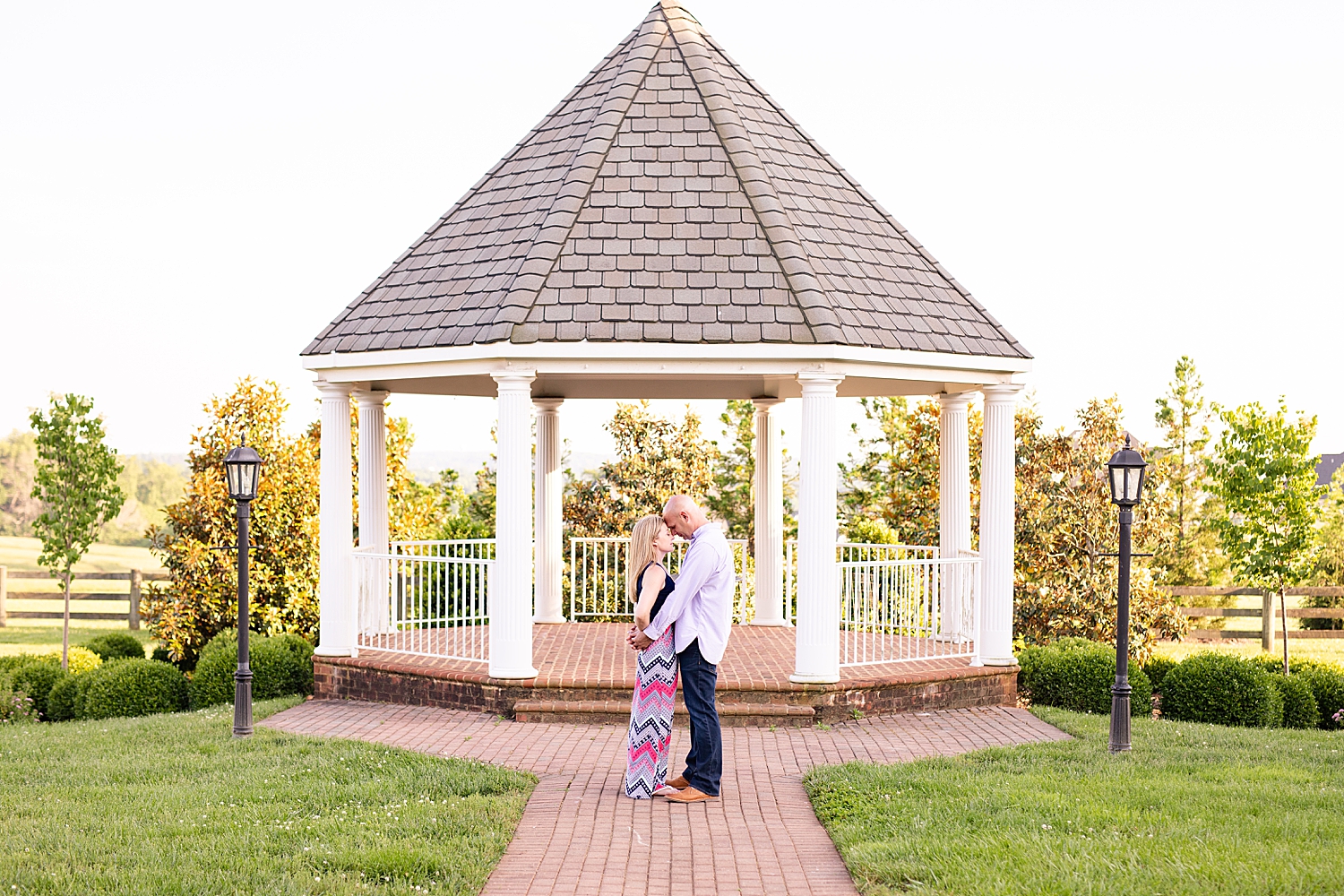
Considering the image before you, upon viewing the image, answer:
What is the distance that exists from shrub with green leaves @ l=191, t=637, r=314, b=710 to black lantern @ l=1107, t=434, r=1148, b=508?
8523mm

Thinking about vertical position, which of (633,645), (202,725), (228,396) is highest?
(228,396)

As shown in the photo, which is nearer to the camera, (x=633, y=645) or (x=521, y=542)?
(x=633, y=645)

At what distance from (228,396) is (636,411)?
6255mm

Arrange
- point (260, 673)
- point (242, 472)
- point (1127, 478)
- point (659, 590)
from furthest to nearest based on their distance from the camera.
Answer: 1. point (260, 673)
2. point (242, 472)
3. point (1127, 478)
4. point (659, 590)

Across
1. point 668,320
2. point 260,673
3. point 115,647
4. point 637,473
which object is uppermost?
point 668,320

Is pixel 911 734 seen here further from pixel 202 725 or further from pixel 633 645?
pixel 202 725

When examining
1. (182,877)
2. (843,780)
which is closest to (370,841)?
(182,877)

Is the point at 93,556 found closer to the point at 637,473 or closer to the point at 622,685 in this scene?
the point at 637,473

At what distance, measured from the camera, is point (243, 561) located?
1054cm

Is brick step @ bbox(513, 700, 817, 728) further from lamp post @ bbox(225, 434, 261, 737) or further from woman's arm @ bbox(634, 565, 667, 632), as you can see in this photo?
woman's arm @ bbox(634, 565, 667, 632)

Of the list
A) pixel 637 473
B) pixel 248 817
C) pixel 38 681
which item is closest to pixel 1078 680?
pixel 248 817

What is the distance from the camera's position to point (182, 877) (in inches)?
250

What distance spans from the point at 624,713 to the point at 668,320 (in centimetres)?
352

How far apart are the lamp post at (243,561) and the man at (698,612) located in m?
4.25
